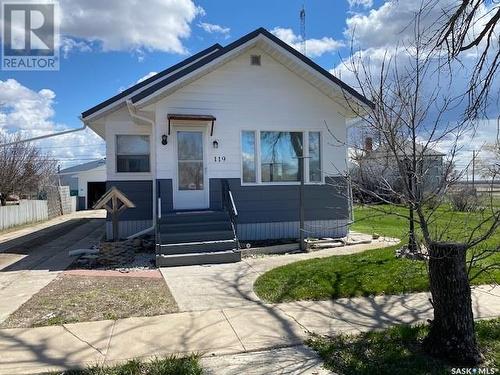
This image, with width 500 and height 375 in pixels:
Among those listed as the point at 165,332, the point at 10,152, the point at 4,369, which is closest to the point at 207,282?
the point at 165,332

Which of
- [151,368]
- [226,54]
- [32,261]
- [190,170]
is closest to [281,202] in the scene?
[190,170]

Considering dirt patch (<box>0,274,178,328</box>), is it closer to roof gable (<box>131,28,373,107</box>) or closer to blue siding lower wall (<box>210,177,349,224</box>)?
blue siding lower wall (<box>210,177,349,224</box>)

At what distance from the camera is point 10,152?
23.2m

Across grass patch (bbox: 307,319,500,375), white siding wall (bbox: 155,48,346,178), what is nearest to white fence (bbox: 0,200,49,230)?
white siding wall (bbox: 155,48,346,178)

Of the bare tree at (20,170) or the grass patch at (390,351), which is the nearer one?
the grass patch at (390,351)

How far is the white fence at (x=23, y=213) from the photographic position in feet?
59.0

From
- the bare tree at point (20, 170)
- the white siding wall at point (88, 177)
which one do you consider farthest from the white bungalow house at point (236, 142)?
the white siding wall at point (88, 177)

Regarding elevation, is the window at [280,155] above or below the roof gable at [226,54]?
below

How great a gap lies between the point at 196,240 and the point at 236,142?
322 centimetres

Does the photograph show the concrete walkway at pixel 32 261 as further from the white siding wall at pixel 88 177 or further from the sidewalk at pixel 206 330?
the white siding wall at pixel 88 177

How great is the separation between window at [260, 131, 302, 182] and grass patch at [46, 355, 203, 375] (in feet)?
26.1

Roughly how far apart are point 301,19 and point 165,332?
402 inches

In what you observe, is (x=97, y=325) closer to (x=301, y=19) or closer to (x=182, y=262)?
(x=182, y=262)

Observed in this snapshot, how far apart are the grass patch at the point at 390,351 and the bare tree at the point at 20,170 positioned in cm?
2120
